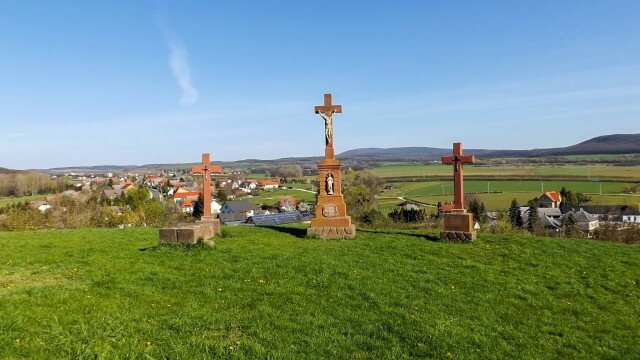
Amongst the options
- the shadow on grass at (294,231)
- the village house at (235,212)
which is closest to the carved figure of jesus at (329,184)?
the shadow on grass at (294,231)

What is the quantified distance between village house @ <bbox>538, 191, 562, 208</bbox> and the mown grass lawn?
54914 mm

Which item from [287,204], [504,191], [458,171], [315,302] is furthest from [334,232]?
[504,191]

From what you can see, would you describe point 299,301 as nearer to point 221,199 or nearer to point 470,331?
point 470,331

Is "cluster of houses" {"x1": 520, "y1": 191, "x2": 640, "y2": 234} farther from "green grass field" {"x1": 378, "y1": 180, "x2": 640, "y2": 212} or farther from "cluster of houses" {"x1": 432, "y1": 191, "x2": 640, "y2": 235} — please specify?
"green grass field" {"x1": 378, "y1": 180, "x2": 640, "y2": 212}

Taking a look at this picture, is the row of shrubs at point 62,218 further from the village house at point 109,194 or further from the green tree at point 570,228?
the village house at point 109,194

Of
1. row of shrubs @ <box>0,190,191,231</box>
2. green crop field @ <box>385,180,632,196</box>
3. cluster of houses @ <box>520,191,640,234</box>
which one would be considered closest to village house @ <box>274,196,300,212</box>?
green crop field @ <box>385,180,632,196</box>

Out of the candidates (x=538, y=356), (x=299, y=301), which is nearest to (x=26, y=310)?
(x=299, y=301)

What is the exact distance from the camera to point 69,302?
22.3 feet

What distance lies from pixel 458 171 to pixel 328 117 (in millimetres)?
5059

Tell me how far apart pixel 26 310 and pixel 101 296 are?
3.86 feet

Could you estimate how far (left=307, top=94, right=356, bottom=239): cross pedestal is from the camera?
15078 mm

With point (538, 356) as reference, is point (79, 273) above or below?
above

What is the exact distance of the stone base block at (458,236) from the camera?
14055 millimetres

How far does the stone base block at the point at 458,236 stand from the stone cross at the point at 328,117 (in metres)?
4.86
